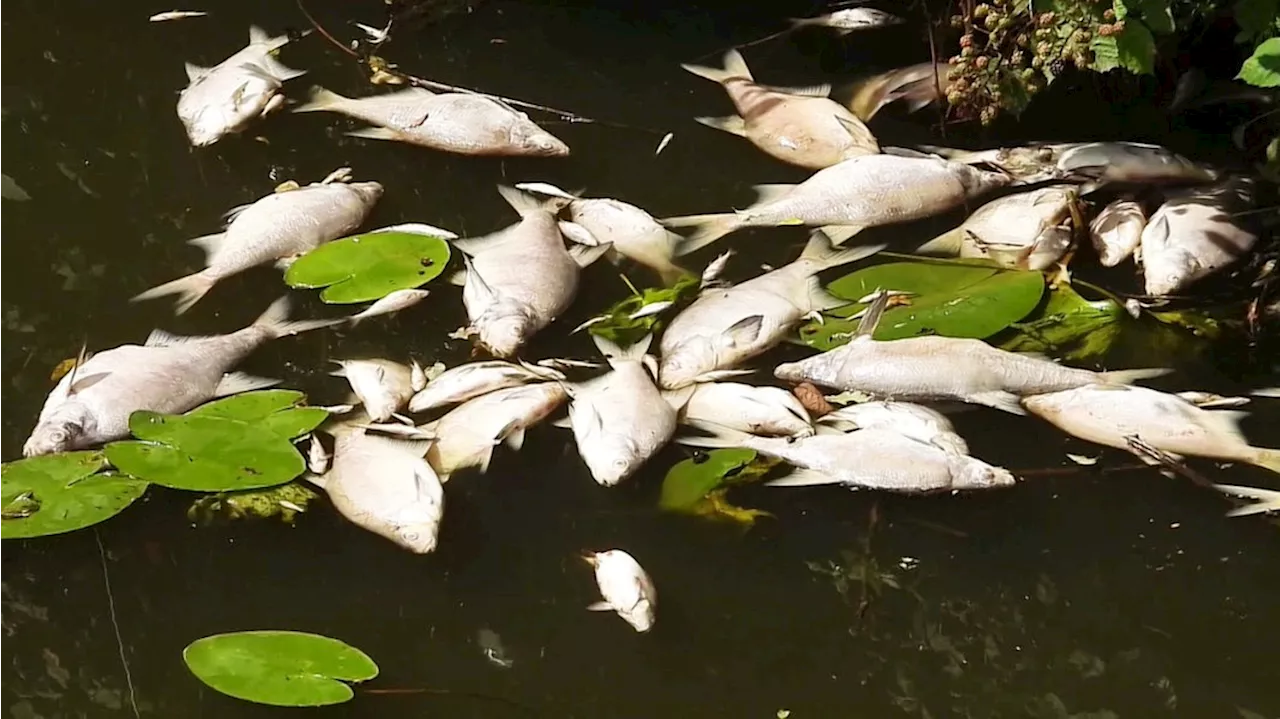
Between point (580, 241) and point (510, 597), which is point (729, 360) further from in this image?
point (510, 597)

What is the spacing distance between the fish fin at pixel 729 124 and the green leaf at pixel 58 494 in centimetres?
132

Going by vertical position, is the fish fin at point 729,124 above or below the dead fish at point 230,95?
above

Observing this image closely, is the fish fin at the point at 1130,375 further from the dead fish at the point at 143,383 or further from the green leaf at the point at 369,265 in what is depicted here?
the dead fish at the point at 143,383

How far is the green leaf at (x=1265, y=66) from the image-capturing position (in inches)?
72.1

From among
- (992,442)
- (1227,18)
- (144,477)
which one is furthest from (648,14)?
(144,477)

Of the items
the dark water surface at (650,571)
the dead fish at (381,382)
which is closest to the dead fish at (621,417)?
the dark water surface at (650,571)

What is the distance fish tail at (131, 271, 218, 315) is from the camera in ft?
6.97

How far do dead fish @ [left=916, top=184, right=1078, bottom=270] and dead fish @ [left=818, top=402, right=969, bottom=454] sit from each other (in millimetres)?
434

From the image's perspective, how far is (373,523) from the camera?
1.75m

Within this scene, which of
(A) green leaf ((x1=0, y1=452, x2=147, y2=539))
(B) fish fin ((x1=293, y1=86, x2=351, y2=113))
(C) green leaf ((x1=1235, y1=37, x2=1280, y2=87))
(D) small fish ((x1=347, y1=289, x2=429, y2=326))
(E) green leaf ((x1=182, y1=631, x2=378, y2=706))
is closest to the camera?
(E) green leaf ((x1=182, y1=631, x2=378, y2=706))

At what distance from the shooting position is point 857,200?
2.26m

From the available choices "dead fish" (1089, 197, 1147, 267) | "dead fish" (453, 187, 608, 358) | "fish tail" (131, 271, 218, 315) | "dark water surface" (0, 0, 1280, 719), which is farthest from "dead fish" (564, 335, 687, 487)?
"dead fish" (1089, 197, 1147, 267)

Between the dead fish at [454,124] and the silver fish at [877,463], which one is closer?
the silver fish at [877,463]

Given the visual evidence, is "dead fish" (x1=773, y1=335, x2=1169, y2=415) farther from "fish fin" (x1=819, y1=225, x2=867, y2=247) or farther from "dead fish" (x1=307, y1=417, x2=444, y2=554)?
"dead fish" (x1=307, y1=417, x2=444, y2=554)
